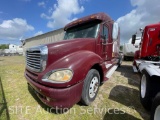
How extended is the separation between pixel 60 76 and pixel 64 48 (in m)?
0.68

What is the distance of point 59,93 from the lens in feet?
6.91

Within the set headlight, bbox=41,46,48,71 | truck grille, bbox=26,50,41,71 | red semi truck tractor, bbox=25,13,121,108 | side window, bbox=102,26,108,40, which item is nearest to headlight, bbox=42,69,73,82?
red semi truck tractor, bbox=25,13,121,108

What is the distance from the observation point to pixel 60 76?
217 cm

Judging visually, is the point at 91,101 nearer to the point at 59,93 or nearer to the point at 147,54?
the point at 59,93

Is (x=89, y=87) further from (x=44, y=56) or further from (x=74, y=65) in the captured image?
(x=44, y=56)

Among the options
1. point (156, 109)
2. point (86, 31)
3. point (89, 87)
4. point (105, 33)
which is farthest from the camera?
point (105, 33)

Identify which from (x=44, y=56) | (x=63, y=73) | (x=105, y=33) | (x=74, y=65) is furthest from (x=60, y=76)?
(x=105, y=33)

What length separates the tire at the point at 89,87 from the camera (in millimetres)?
2609

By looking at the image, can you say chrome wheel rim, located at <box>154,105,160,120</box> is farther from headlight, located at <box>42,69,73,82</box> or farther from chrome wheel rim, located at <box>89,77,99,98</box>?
headlight, located at <box>42,69,73,82</box>

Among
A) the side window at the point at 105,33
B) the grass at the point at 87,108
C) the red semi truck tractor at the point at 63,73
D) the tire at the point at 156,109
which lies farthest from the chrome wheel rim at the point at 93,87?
the side window at the point at 105,33

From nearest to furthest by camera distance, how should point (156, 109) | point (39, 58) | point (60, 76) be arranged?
1. point (156, 109)
2. point (60, 76)
3. point (39, 58)

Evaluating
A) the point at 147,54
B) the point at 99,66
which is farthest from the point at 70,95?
the point at 147,54

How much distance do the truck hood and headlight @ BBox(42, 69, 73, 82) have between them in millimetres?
290

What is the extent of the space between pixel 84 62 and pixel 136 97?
2.10 m
